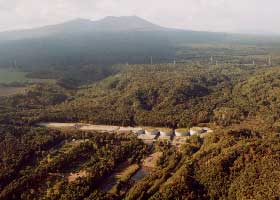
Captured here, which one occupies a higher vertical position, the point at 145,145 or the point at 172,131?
the point at 172,131

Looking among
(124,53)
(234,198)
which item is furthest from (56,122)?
(124,53)

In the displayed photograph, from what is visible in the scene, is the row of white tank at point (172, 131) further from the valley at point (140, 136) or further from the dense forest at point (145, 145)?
the dense forest at point (145, 145)

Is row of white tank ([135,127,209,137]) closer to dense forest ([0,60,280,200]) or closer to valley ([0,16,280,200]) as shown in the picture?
valley ([0,16,280,200])

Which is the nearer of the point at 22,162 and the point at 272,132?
the point at 22,162

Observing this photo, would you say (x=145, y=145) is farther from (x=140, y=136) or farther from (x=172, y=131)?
(x=172, y=131)

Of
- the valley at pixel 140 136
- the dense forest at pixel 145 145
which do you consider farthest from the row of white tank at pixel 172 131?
the dense forest at pixel 145 145

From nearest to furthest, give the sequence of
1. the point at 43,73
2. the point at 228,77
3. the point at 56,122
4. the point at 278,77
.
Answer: the point at 56,122 < the point at 278,77 < the point at 228,77 < the point at 43,73

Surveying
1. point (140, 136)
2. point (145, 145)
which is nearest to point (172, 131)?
point (140, 136)

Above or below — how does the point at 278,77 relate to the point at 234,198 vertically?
above

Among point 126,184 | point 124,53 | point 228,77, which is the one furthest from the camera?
point 124,53

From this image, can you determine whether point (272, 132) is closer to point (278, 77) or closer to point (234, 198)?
point (234, 198)
